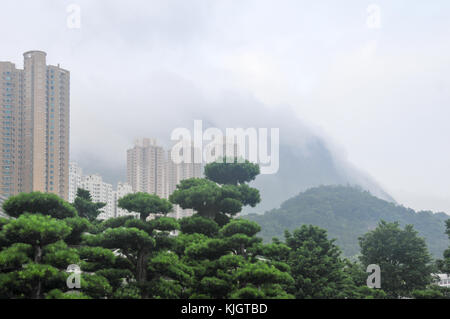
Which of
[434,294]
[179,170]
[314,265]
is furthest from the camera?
[179,170]

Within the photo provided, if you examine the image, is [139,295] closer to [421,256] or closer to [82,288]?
[82,288]

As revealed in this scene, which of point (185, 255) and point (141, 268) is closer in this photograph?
point (141, 268)

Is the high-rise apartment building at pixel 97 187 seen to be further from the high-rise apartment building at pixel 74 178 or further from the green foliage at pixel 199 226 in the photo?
the green foliage at pixel 199 226

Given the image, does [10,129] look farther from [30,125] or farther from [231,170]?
[231,170]

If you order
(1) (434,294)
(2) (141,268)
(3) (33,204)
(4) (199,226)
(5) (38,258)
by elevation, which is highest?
(3) (33,204)

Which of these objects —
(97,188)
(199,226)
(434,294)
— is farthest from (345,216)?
(199,226)

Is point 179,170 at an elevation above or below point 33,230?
A: above

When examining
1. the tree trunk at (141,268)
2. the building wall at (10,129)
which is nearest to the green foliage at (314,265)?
the tree trunk at (141,268)
